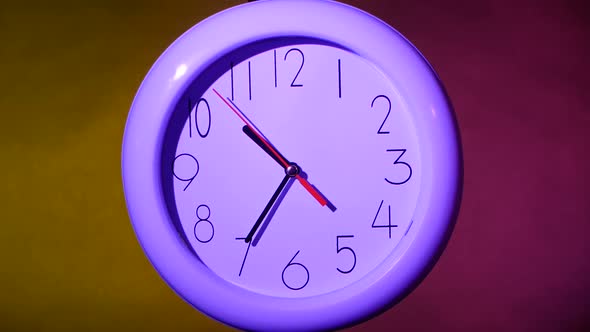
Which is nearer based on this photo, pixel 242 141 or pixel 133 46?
pixel 242 141

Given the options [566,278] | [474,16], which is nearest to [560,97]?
[474,16]

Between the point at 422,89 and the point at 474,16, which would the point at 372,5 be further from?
the point at 422,89

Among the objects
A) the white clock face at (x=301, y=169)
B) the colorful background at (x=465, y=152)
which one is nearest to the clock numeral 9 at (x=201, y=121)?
the white clock face at (x=301, y=169)

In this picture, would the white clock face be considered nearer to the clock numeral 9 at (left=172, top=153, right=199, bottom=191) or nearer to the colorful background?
the clock numeral 9 at (left=172, top=153, right=199, bottom=191)

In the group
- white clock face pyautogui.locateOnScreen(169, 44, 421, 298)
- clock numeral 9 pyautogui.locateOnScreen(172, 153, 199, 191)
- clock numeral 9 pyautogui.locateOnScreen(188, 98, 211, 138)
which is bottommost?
white clock face pyautogui.locateOnScreen(169, 44, 421, 298)

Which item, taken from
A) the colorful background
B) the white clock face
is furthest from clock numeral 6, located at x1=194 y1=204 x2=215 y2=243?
the colorful background

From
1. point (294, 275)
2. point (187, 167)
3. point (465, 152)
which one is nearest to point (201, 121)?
point (187, 167)

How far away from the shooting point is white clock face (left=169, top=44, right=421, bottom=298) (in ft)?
2.19

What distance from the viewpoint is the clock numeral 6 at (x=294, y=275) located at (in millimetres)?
671

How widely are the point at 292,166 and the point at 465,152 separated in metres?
0.38

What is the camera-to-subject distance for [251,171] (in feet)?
2.26

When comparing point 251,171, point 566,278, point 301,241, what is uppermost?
point 251,171

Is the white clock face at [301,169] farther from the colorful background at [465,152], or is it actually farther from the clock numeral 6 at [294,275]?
the colorful background at [465,152]

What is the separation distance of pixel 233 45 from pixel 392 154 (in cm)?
22
